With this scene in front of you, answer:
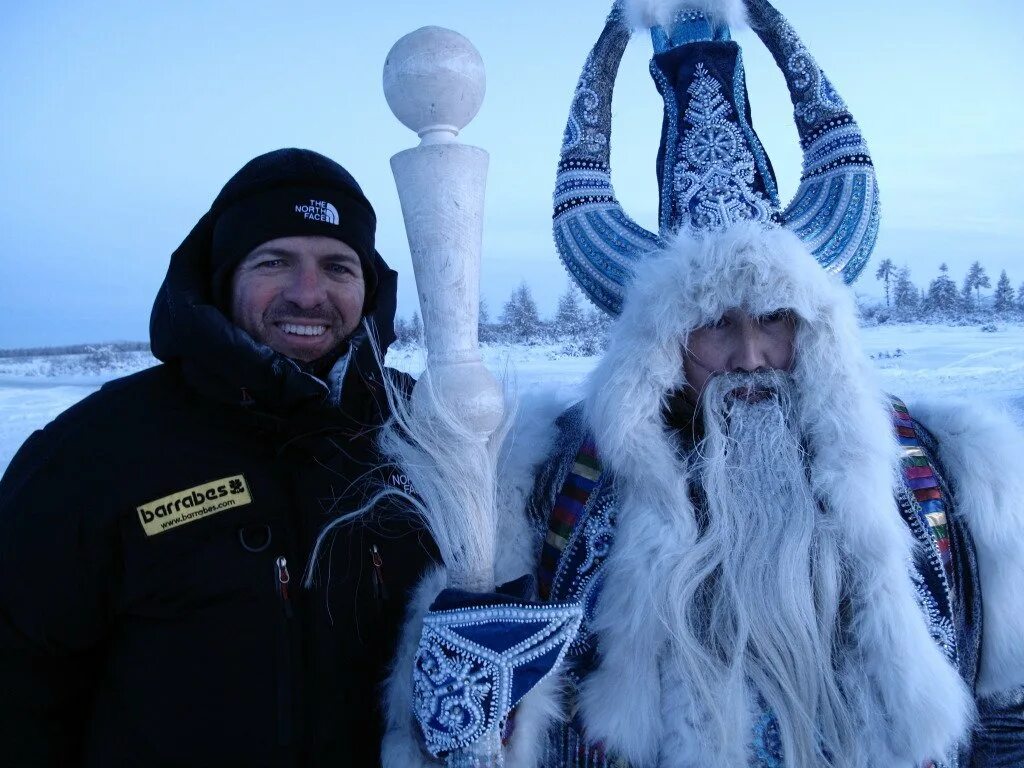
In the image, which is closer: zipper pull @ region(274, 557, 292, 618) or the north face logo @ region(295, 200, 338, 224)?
zipper pull @ region(274, 557, 292, 618)

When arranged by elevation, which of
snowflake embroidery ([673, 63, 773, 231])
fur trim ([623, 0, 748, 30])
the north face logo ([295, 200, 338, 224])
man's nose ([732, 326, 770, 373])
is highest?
fur trim ([623, 0, 748, 30])

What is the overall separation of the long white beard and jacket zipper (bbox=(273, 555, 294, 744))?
29.7 inches

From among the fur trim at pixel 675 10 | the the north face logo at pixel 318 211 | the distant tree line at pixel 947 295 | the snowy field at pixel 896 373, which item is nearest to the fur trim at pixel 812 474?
the the north face logo at pixel 318 211

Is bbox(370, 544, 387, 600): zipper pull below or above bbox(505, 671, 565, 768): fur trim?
above

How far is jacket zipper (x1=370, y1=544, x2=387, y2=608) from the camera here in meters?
1.40

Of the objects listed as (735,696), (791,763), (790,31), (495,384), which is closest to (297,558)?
Answer: (495,384)

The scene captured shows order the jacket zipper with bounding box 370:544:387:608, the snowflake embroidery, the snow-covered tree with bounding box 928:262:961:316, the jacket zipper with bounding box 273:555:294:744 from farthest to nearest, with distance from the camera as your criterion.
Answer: the snow-covered tree with bounding box 928:262:961:316, the snowflake embroidery, the jacket zipper with bounding box 370:544:387:608, the jacket zipper with bounding box 273:555:294:744

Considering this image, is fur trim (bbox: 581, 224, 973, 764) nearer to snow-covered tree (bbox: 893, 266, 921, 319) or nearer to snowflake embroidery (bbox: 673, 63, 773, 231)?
snowflake embroidery (bbox: 673, 63, 773, 231)

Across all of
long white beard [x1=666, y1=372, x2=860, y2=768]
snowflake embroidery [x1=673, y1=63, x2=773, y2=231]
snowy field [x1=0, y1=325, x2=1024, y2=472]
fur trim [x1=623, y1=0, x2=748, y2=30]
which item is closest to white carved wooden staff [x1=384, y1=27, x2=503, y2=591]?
long white beard [x1=666, y1=372, x2=860, y2=768]

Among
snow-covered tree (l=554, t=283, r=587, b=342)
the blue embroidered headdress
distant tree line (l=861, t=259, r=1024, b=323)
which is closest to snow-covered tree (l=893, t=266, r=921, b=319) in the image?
distant tree line (l=861, t=259, r=1024, b=323)

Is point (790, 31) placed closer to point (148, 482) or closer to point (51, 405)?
point (148, 482)

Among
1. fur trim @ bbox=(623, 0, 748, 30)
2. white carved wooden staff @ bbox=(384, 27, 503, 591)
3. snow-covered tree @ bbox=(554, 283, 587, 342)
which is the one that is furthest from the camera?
snow-covered tree @ bbox=(554, 283, 587, 342)

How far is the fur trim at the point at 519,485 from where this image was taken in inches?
59.9

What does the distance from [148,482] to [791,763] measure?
1.37 meters
